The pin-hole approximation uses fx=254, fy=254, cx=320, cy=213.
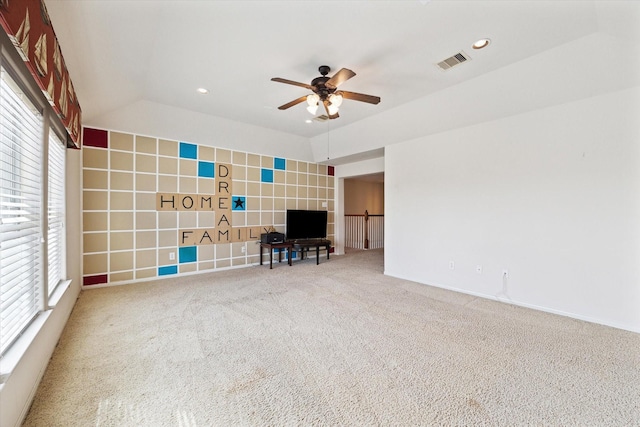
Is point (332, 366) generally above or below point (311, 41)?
below

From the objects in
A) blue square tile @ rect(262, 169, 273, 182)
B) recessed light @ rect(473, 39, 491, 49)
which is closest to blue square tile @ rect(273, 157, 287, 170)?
blue square tile @ rect(262, 169, 273, 182)

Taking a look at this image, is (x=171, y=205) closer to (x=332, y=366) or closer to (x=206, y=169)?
(x=206, y=169)

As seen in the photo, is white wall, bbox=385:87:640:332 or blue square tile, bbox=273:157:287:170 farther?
blue square tile, bbox=273:157:287:170

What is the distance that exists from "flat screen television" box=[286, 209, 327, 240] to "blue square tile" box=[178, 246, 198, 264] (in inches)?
72.5

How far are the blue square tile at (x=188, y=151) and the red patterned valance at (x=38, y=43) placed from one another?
2.38 metres

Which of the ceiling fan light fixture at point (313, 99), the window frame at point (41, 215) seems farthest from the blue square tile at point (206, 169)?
the ceiling fan light fixture at point (313, 99)

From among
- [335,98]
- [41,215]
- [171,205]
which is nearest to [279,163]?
[171,205]

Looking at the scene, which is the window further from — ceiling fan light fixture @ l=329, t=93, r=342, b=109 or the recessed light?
the recessed light

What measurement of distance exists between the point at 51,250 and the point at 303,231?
3.95 m

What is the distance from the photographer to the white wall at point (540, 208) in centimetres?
261

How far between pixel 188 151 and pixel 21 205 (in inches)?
125

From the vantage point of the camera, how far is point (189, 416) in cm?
146

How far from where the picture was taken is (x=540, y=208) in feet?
10.2

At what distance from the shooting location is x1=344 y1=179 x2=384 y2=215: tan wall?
868cm
